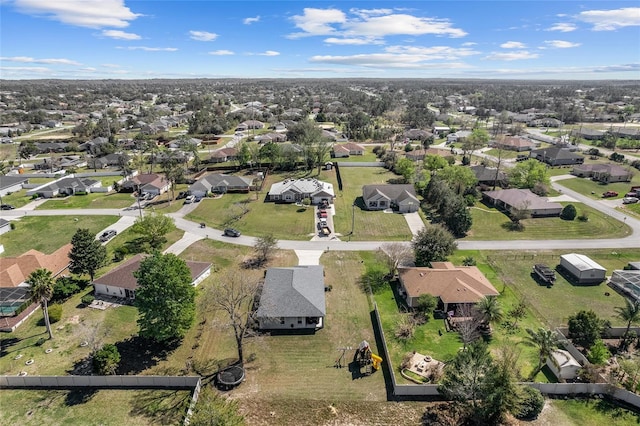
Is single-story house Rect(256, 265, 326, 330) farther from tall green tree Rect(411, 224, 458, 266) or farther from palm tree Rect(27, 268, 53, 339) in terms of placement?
palm tree Rect(27, 268, 53, 339)

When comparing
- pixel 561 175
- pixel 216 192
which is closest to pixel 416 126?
pixel 561 175

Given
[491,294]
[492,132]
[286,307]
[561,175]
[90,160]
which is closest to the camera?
[286,307]

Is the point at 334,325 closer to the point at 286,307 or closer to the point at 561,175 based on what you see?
the point at 286,307

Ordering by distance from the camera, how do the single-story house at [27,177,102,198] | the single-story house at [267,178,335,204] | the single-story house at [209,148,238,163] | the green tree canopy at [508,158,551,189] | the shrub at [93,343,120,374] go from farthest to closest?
the single-story house at [209,148,238,163] → the single-story house at [27,177,102,198] → the green tree canopy at [508,158,551,189] → the single-story house at [267,178,335,204] → the shrub at [93,343,120,374]

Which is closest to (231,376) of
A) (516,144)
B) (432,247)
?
(432,247)

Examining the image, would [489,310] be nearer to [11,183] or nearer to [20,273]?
[20,273]

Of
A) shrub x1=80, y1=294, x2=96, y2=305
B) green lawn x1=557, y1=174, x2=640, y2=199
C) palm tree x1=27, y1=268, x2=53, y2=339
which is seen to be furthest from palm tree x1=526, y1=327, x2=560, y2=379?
green lawn x1=557, y1=174, x2=640, y2=199
